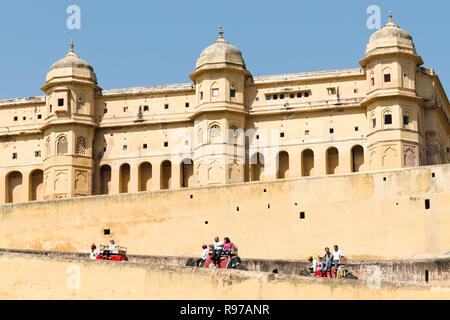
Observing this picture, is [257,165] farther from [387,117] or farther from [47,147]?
[47,147]

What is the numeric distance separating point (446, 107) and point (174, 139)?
1663cm

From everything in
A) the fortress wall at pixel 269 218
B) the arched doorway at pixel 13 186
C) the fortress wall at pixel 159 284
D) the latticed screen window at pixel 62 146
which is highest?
the latticed screen window at pixel 62 146

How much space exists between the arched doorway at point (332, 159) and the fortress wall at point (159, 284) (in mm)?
33190

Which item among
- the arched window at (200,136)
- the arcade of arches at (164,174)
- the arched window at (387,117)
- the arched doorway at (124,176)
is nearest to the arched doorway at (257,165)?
the arcade of arches at (164,174)

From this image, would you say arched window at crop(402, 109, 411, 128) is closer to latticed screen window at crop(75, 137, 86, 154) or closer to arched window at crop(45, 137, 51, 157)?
latticed screen window at crop(75, 137, 86, 154)

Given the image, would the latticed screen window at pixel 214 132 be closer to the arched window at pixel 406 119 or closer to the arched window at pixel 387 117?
the arched window at pixel 387 117

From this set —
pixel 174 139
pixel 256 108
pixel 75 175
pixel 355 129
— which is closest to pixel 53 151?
pixel 75 175

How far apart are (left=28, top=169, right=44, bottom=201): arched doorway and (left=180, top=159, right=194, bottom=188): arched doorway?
29.4 ft

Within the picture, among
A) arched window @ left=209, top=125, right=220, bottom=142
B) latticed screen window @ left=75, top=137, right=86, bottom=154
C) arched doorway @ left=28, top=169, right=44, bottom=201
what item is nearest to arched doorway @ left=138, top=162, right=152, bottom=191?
latticed screen window @ left=75, top=137, right=86, bottom=154

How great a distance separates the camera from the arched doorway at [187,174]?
59.9m

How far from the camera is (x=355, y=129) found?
57.3 m

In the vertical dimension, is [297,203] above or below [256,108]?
below

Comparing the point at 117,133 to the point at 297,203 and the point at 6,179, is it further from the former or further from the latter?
the point at 297,203

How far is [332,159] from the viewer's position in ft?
191
